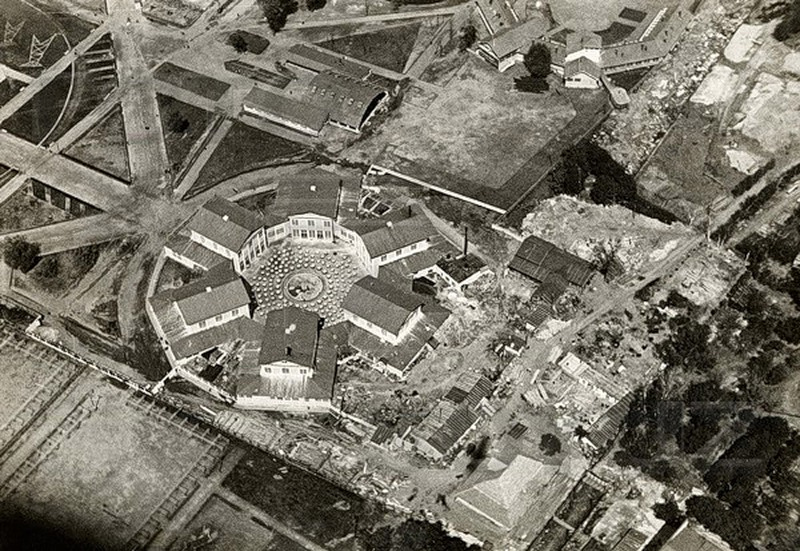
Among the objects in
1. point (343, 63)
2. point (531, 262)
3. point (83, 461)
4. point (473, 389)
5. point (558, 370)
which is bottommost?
point (83, 461)

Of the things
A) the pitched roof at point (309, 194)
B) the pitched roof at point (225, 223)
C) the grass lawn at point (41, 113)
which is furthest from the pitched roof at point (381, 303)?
the grass lawn at point (41, 113)

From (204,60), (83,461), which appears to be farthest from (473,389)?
(204,60)

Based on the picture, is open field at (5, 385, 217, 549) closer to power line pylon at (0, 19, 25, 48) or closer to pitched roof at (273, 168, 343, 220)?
pitched roof at (273, 168, 343, 220)

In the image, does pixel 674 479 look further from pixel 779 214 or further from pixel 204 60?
pixel 204 60

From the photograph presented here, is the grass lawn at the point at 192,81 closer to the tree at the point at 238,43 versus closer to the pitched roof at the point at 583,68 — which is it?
the tree at the point at 238,43

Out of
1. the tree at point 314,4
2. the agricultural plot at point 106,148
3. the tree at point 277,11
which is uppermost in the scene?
the tree at point 314,4

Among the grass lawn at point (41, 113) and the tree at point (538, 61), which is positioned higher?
the tree at point (538, 61)

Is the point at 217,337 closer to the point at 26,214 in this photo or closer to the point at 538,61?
the point at 26,214

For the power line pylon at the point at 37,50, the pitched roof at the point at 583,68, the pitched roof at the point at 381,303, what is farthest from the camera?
the power line pylon at the point at 37,50
